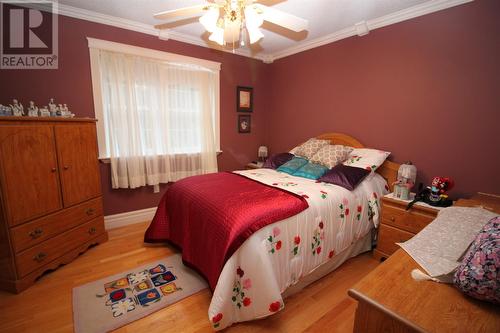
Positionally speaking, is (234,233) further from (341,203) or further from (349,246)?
(349,246)

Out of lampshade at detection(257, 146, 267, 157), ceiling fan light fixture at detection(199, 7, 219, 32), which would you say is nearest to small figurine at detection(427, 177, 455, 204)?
ceiling fan light fixture at detection(199, 7, 219, 32)

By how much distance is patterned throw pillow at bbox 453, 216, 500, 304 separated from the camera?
75 cm

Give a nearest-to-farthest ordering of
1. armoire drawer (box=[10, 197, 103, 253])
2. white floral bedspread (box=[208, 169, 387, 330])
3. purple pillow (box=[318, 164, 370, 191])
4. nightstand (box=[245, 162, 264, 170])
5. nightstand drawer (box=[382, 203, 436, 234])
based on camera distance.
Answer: white floral bedspread (box=[208, 169, 387, 330]) < armoire drawer (box=[10, 197, 103, 253]) < nightstand drawer (box=[382, 203, 436, 234]) < purple pillow (box=[318, 164, 370, 191]) < nightstand (box=[245, 162, 264, 170])

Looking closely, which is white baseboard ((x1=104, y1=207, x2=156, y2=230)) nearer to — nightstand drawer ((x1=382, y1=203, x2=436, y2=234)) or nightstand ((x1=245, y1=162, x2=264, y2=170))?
nightstand ((x1=245, y1=162, x2=264, y2=170))

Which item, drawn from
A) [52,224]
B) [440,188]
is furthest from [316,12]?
[52,224]

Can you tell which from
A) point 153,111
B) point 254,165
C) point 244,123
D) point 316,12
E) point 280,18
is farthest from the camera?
point 244,123

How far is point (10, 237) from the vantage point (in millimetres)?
1754

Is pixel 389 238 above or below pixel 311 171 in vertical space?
below

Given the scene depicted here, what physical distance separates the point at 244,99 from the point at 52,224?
2986 millimetres

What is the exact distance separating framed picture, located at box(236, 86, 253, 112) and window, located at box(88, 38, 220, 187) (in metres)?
0.41

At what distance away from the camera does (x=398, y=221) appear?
2.07 meters

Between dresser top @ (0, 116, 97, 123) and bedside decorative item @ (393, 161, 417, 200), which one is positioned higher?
dresser top @ (0, 116, 97, 123)

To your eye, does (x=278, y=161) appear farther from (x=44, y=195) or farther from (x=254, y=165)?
(x=44, y=195)

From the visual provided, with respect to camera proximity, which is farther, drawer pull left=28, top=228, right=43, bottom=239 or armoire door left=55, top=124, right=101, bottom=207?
armoire door left=55, top=124, right=101, bottom=207
